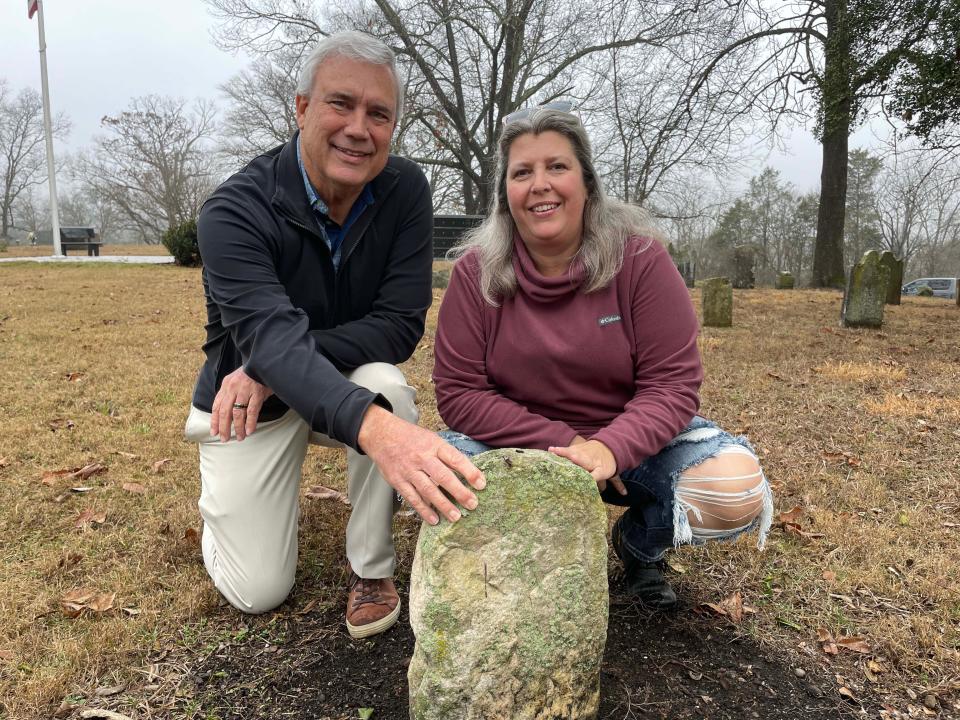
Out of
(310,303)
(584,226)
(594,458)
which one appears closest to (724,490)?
(594,458)

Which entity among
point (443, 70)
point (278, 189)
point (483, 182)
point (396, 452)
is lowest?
point (396, 452)

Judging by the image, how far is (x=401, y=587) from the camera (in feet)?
9.25

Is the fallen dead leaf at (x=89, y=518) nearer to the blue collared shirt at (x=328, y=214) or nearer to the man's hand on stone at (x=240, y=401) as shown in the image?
the man's hand on stone at (x=240, y=401)

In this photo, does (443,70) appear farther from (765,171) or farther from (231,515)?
(765,171)

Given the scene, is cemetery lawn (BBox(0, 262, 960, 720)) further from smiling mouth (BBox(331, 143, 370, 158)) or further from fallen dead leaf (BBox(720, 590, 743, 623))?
smiling mouth (BBox(331, 143, 370, 158))

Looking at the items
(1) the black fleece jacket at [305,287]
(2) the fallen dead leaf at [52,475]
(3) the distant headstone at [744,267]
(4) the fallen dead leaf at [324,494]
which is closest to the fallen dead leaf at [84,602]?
(1) the black fleece jacket at [305,287]

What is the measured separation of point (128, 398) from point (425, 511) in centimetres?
457

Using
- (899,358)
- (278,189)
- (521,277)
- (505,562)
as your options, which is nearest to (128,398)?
(278,189)

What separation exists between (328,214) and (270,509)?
1.18 meters

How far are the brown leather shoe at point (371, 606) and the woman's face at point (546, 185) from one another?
57.8 inches

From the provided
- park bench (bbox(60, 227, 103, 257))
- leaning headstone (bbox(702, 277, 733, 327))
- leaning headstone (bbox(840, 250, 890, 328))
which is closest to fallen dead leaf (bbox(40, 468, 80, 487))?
leaning headstone (bbox(702, 277, 733, 327))

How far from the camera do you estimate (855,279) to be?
8930mm

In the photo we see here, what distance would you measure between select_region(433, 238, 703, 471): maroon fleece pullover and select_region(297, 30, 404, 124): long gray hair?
796mm

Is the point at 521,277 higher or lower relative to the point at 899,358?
higher
